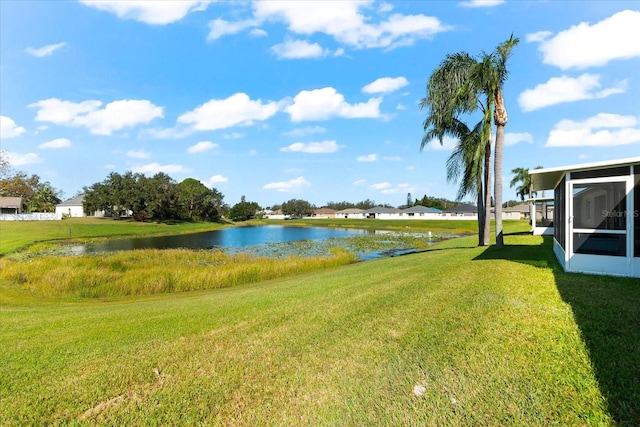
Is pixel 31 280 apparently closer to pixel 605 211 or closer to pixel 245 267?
pixel 245 267

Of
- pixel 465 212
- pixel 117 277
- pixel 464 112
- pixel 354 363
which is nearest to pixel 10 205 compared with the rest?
pixel 117 277

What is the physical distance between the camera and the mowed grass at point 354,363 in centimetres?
329

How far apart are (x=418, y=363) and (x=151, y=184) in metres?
71.0

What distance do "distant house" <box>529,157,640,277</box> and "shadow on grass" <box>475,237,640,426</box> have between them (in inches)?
25.0

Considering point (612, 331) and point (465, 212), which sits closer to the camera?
point (612, 331)

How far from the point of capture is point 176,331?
580cm

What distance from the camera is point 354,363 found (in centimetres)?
422

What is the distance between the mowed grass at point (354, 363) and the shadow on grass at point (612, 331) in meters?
0.02

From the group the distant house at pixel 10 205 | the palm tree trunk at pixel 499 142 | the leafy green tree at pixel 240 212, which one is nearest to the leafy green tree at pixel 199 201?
the leafy green tree at pixel 240 212

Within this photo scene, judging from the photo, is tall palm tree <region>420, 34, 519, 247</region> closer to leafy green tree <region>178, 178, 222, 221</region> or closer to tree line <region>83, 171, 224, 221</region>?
tree line <region>83, 171, 224, 221</region>

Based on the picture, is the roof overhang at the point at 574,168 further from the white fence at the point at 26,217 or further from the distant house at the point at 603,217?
the white fence at the point at 26,217

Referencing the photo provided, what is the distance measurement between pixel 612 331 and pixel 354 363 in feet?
11.5

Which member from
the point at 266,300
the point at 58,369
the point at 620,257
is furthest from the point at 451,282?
the point at 58,369

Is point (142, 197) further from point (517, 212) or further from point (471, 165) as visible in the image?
point (517, 212)
